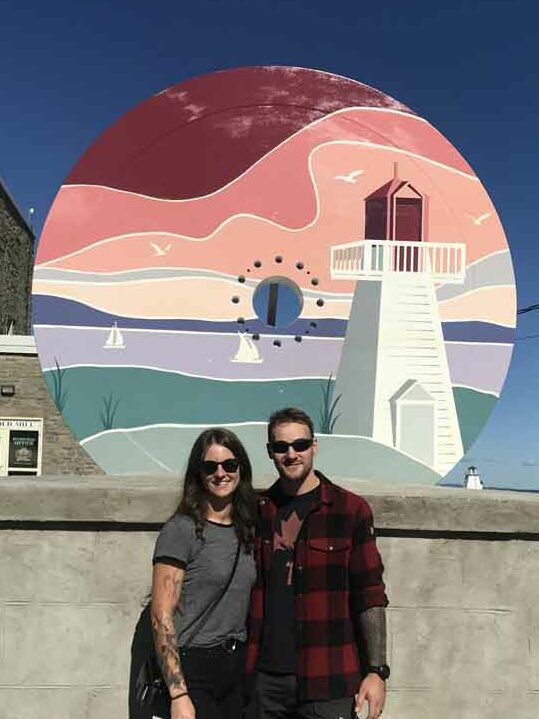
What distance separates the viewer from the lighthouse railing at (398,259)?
16.9 ft

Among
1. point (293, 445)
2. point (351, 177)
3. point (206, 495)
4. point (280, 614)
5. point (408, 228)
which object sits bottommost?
point (280, 614)

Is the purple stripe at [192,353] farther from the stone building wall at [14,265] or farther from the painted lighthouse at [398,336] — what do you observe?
the stone building wall at [14,265]

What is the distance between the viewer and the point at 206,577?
214 cm

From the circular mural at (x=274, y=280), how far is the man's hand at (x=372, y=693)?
9.50 ft

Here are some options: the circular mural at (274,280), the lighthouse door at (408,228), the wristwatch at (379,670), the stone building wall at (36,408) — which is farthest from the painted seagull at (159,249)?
the stone building wall at (36,408)

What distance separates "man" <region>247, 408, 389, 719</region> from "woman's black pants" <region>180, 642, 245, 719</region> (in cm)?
4

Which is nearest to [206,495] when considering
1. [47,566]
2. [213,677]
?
[213,677]

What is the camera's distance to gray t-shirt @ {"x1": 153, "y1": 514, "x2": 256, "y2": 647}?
2137mm

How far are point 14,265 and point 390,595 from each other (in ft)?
59.7

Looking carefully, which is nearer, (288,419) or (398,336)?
(288,419)

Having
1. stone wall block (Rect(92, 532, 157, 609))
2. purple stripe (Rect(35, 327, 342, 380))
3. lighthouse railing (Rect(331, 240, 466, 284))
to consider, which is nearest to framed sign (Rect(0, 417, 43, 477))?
purple stripe (Rect(35, 327, 342, 380))

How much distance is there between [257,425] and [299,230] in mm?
1285

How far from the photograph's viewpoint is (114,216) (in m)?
4.97

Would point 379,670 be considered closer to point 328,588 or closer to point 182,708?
point 328,588
